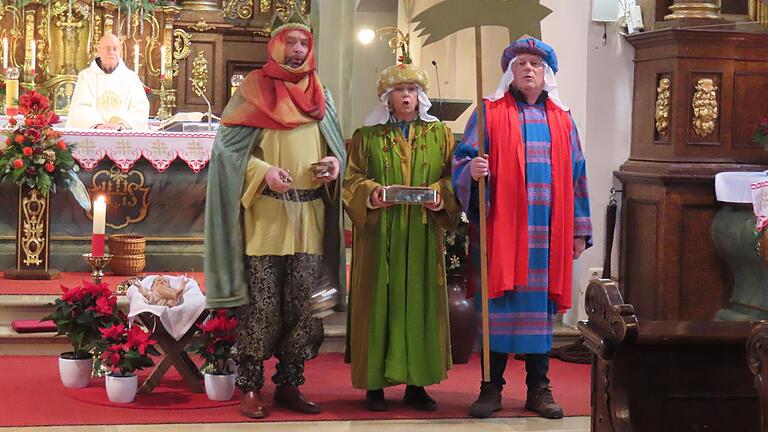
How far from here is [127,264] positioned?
9172 mm

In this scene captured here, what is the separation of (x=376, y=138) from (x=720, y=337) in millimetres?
2622

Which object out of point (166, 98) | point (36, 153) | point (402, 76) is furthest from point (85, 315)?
point (166, 98)

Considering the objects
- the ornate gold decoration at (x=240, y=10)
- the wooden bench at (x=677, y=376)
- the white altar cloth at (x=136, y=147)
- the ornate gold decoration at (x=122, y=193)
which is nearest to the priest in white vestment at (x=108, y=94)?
the ornate gold decoration at (x=122, y=193)

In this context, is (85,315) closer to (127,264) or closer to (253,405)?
(253,405)

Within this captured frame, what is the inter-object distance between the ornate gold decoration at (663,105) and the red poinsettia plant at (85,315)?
3.47 meters

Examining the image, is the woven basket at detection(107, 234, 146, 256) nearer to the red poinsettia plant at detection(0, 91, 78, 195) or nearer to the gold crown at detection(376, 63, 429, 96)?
the red poinsettia plant at detection(0, 91, 78, 195)

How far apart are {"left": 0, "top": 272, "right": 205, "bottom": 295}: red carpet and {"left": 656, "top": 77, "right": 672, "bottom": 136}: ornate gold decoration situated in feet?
10.1

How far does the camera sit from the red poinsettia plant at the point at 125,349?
6.40 meters

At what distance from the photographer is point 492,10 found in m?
6.02

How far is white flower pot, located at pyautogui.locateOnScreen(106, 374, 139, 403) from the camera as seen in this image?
20.9ft

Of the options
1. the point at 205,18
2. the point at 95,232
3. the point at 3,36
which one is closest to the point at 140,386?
the point at 95,232

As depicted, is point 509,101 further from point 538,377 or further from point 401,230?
point 538,377

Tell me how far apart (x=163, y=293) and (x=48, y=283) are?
240 centimetres

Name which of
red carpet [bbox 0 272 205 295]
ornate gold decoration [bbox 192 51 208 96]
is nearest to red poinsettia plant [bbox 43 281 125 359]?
red carpet [bbox 0 272 205 295]
